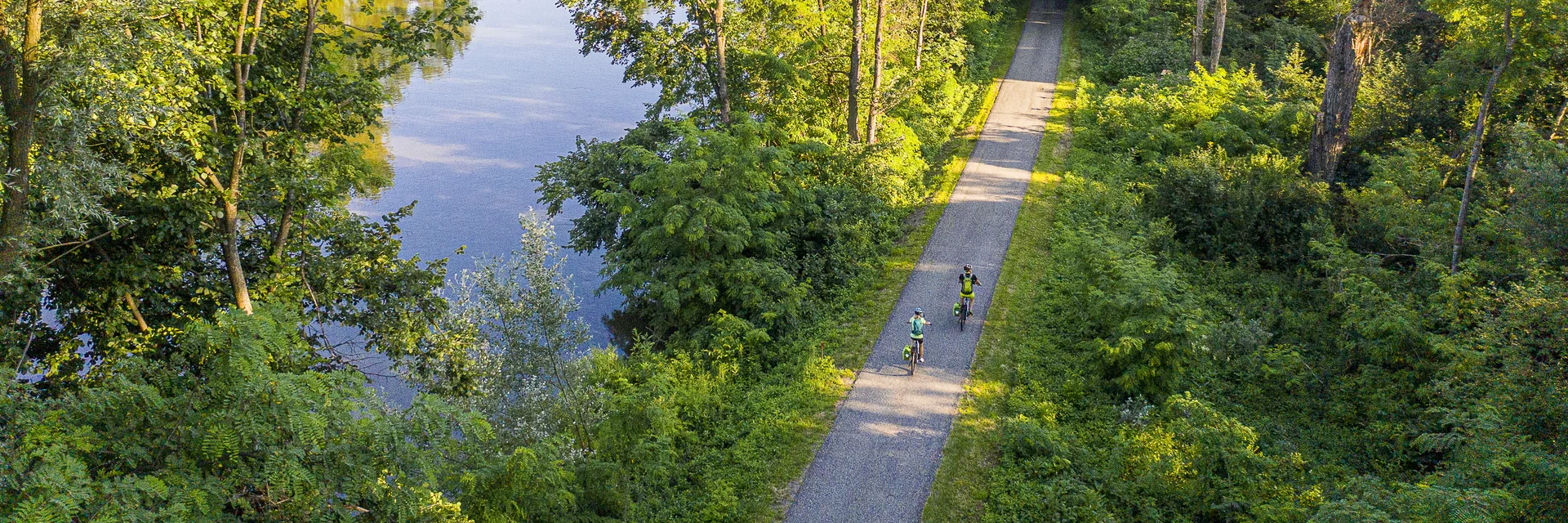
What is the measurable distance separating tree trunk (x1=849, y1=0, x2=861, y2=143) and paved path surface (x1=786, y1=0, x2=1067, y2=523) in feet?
12.1

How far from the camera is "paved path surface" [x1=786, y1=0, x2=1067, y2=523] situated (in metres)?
13.3

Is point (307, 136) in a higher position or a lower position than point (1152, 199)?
higher

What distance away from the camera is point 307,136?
574 inches

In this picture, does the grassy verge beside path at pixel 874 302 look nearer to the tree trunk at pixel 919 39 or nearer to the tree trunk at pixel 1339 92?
the tree trunk at pixel 919 39

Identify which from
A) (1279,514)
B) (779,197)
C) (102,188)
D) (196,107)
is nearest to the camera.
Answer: (102,188)

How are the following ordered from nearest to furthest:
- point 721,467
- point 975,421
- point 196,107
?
1. point 196,107
2. point 721,467
3. point 975,421

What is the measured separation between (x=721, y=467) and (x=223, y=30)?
33.6 feet

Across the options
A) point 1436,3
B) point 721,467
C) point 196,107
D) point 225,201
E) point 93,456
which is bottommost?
point 721,467

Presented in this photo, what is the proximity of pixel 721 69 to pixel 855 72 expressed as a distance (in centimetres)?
434

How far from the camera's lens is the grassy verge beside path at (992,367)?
13.3 m

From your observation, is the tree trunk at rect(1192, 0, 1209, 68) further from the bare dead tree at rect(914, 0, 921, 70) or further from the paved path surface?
the paved path surface

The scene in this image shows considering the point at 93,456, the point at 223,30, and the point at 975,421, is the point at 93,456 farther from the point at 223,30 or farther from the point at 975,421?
the point at 975,421

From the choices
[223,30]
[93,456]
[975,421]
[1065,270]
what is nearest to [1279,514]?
[975,421]

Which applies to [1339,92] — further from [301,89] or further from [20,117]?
[20,117]
